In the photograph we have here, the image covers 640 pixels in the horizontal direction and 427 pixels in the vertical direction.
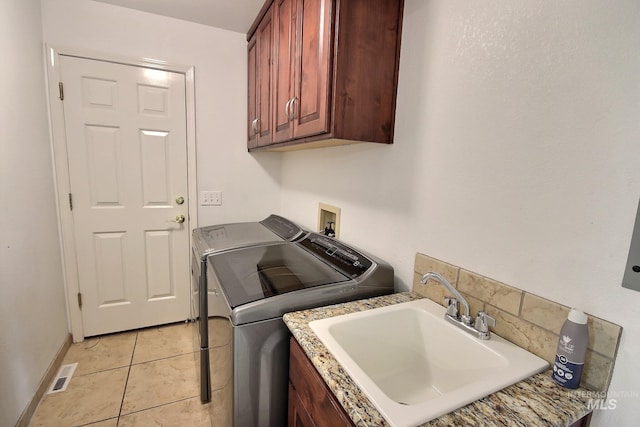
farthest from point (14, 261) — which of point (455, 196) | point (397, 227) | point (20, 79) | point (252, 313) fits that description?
point (455, 196)

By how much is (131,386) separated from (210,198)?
1.31 metres

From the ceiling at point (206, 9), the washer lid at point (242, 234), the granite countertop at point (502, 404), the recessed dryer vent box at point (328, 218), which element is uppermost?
the ceiling at point (206, 9)

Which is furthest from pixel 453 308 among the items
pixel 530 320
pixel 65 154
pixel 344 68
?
pixel 65 154

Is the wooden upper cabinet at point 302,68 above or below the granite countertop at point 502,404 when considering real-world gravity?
above

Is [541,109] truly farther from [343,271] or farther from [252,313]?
[252,313]

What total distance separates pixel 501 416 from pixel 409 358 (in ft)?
1.46

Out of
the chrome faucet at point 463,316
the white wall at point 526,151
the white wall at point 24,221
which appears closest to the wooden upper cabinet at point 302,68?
the white wall at point 526,151

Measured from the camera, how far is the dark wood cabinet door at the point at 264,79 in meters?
1.74

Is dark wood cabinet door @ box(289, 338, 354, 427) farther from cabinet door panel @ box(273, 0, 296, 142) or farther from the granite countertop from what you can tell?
cabinet door panel @ box(273, 0, 296, 142)

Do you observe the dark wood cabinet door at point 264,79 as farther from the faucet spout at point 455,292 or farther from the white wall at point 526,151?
the faucet spout at point 455,292

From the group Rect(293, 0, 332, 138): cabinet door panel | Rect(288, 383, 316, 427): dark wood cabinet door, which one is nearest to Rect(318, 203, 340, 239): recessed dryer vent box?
Rect(293, 0, 332, 138): cabinet door panel

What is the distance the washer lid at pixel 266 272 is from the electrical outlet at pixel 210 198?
88 cm

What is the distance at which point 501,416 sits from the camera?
0.60m

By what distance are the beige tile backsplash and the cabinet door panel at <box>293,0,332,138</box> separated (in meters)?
0.73
